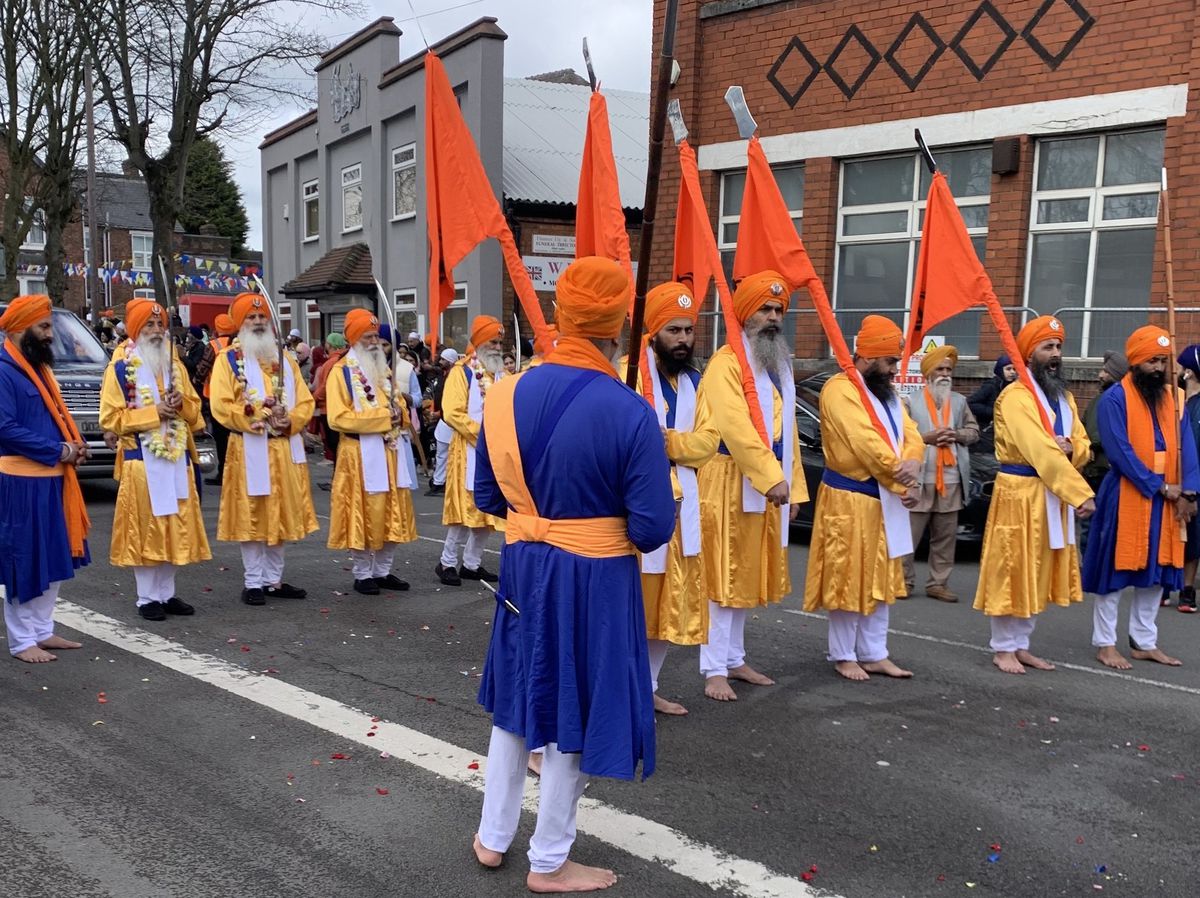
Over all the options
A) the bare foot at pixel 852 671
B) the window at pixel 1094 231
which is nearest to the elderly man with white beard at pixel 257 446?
the bare foot at pixel 852 671

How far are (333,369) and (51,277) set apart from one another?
2057 cm

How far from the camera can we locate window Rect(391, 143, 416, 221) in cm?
2377

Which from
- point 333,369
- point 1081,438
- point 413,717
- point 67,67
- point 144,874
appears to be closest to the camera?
point 144,874

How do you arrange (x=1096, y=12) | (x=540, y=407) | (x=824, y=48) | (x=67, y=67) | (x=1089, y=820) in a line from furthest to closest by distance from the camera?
(x=67, y=67) < (x=824, y=48) < (x=1096, y=12) < (x=1089, y=820) < (x=540, y=407)

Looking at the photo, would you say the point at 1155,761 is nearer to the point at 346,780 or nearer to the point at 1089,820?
the point at 1089,820

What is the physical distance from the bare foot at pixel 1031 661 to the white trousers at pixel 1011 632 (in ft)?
0.09

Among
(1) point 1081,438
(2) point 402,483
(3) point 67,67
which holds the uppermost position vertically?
(3) point 67,67

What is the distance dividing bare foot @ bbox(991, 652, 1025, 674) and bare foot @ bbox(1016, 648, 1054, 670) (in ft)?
0.20

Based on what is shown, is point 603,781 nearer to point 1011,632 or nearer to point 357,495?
point 1011,632

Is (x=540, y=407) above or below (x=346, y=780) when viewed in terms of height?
above

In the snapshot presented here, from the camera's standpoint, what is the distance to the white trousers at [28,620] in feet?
20.4

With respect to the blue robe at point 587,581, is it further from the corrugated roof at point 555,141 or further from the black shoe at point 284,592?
the corrugated roof at point 555,141

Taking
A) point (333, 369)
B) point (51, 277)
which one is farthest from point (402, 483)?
point (51, 277)

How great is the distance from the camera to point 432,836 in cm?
399
